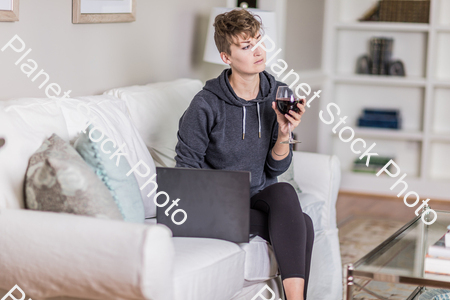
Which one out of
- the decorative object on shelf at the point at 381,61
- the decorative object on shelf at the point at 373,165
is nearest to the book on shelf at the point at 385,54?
the decorative object on shelf at the point at 381,61

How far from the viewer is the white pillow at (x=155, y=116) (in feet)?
7.65

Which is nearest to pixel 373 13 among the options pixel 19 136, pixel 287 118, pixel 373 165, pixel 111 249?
pixel 373 165

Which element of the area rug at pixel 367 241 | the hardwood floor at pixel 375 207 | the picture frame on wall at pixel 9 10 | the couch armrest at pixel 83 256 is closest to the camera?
the couch armrest at pixel 83 256

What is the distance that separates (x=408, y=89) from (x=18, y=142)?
11.8ft

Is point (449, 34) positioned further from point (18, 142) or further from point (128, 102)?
point (18, 142)

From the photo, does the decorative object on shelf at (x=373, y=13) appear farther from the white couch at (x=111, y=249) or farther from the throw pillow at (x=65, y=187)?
the throw pillow at (x=65, y=187)

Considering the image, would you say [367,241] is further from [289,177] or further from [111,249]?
[111,249]

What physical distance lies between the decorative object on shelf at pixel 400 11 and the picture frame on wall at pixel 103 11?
2.52m

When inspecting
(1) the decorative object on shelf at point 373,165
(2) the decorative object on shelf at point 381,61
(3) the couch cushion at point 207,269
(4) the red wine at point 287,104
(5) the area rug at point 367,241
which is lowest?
(5) the area rug at point 367,241

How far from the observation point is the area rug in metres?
2.58

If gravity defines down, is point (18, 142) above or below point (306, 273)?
above

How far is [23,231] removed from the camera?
145 cm

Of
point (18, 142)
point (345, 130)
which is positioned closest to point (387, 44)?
point (345, 130)

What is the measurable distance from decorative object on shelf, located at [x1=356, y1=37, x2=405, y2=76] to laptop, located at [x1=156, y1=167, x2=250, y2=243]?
3.11 m
